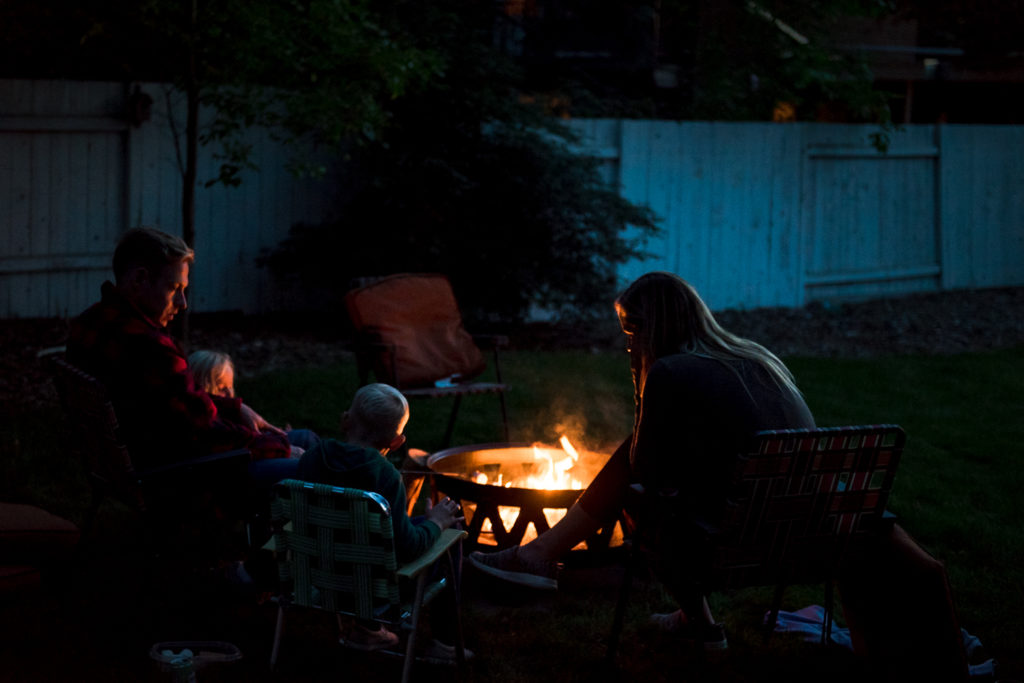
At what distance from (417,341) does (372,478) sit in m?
3.07

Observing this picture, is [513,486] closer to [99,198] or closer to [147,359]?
[147,359]

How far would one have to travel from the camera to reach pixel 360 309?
615 centimetres

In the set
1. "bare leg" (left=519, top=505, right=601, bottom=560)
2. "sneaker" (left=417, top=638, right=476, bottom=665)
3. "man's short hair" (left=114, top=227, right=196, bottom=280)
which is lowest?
"sneaker" (left=417, top=638, right=476, bottom=665)

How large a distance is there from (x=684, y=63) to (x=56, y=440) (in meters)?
11.3

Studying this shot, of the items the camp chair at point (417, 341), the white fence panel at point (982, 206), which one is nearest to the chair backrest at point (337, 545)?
the camp chair at point (417, 341)

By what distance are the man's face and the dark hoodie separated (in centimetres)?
95

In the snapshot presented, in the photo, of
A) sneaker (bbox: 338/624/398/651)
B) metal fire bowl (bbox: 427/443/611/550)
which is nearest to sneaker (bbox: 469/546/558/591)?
metal fire bowl (bbox: 427/443/611/550)

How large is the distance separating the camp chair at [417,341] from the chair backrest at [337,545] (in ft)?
8.86

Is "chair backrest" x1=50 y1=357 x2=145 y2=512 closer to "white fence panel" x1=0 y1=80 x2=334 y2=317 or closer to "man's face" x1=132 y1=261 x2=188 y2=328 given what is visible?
"man's face" x1=132 y1=261 x2=188 y2=328

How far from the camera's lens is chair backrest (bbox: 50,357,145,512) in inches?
140

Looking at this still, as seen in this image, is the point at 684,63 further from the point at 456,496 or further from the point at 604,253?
the point at 456,496

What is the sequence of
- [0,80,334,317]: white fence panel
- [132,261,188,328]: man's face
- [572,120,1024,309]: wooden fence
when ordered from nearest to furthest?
1. [132,261,188,328]: man's face
2. [0,80,334,317]: white fence panel
3. [572,120,1024,309]: wooden fence

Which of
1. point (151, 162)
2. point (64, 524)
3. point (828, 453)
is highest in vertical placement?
point (151, 162)

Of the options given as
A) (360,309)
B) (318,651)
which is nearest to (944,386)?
(360,309)
